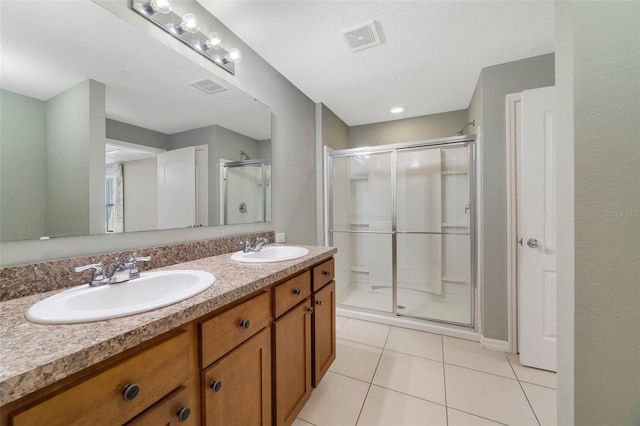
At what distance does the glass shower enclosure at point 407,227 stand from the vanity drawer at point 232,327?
6.10ft

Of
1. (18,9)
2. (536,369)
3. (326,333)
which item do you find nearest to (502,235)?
(536,369)

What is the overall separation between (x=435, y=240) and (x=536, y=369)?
1291 mm

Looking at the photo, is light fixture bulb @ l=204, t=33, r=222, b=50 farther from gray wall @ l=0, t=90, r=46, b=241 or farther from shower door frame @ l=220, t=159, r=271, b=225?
gray wall @ l=0, t=90, r=46, b=241

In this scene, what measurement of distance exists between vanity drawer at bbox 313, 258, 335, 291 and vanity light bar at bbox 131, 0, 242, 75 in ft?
4.50

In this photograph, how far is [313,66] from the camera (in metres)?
2.00

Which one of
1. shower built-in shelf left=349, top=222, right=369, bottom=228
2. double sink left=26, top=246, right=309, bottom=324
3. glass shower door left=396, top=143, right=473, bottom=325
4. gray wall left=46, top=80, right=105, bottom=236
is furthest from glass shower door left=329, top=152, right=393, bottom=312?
gray wall left=46, top=80, right=105, bottom=236

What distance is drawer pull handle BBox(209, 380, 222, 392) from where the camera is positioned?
785mm

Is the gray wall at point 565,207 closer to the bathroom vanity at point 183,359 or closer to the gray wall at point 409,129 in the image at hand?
the bathroom vanity at point 183,359

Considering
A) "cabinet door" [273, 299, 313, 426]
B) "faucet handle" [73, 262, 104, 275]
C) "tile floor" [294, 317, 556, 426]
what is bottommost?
"tile floor" [294, 317, 556, 426]

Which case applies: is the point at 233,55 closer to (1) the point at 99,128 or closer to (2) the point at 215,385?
(1) the point at 99,128

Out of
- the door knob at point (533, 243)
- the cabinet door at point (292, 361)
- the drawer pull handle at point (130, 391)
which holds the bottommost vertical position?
the cabinet door at point (292, 361)

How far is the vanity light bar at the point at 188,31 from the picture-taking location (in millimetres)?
1146

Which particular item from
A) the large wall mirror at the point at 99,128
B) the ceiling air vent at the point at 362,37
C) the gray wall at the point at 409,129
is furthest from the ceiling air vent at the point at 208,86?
the gray wall at the point at 409,129

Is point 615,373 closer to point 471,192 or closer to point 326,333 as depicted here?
point 326,333
